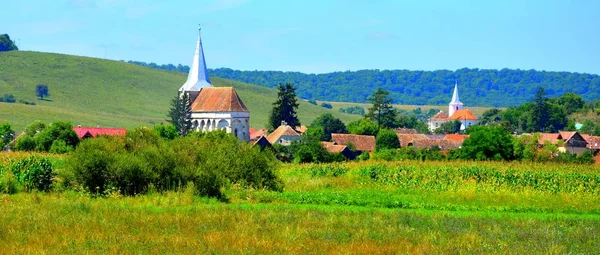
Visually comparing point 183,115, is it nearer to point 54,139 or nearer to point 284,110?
point 284,110

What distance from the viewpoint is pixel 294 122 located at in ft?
391

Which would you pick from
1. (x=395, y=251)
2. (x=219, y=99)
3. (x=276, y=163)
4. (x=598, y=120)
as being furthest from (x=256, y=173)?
(x=598, y=120)

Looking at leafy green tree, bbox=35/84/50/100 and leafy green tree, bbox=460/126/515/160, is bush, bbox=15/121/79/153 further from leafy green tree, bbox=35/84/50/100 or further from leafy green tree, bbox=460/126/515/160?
leafy green tree, bbox=35/84/50/100

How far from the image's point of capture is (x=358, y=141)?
4471 inches

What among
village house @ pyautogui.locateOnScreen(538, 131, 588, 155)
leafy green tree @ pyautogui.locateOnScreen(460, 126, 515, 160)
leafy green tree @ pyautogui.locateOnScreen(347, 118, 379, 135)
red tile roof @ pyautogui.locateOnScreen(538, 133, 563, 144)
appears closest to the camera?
leafy green tree @ pyautogui.locateOnScreen(460, 126, 515, 160)

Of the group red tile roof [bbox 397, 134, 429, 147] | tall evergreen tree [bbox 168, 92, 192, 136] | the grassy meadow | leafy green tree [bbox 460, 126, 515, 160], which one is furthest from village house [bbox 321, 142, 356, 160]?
the grassy meadow

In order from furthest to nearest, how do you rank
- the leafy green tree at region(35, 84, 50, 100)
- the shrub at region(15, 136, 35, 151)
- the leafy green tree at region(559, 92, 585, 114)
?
the leafy green tree at region(559, 92, 585, 114), the leafy green tree at region(35, 84, 50, 100), the shrub at region(15, 136, 35, 151)

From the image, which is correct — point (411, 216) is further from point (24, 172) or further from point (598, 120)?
point (598, 120)

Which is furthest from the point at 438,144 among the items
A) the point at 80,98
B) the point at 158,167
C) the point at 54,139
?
the point at 80,98

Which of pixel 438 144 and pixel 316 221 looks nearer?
pixel 316 221

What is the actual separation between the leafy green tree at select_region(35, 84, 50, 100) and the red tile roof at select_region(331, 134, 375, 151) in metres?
81.5

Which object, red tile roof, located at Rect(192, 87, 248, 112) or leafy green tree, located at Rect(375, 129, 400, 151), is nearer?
leafy green tree, located at Rect(375, 129, 400, 151)

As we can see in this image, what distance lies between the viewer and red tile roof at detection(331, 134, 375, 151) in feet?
366

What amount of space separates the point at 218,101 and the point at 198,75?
14438mm
